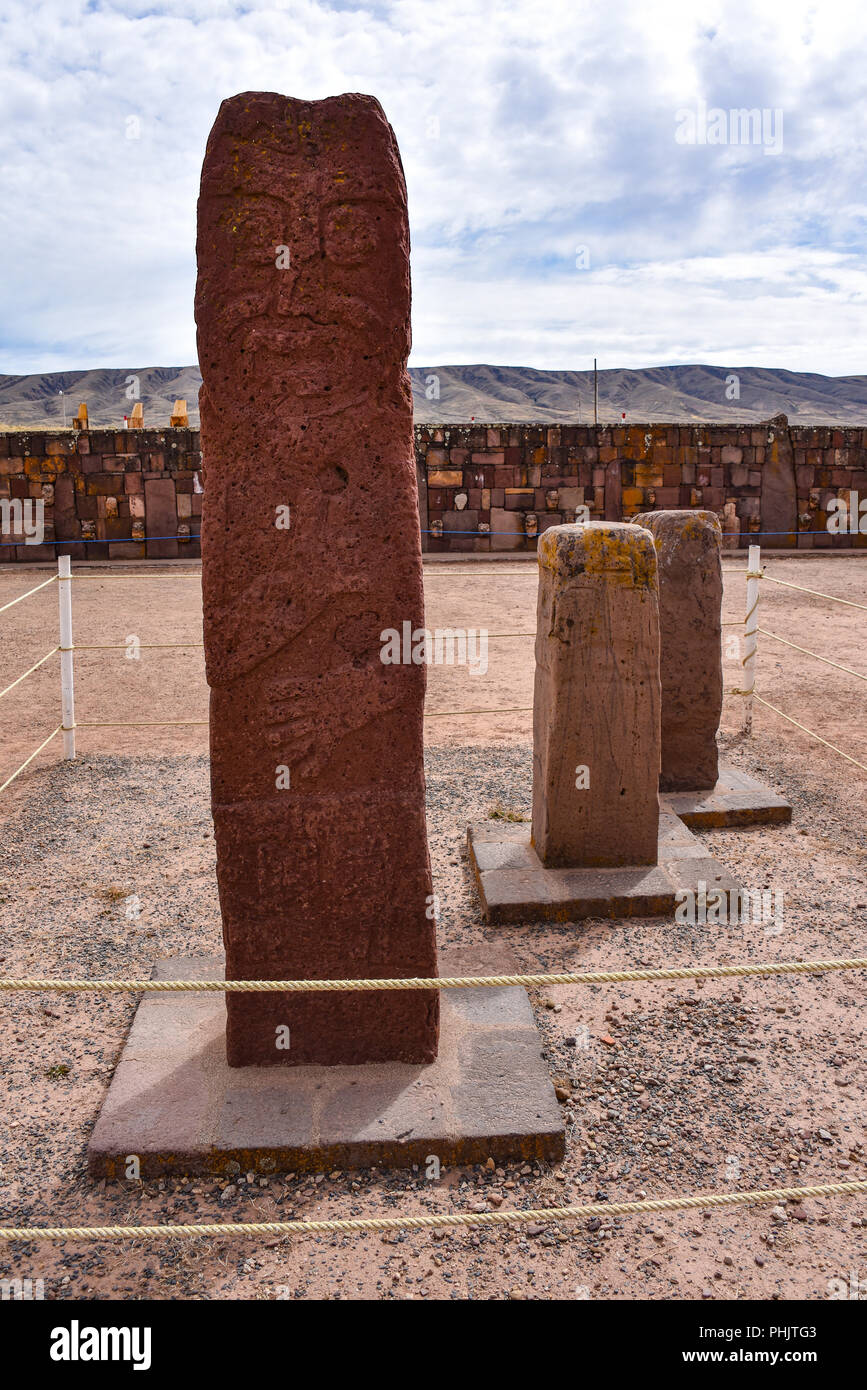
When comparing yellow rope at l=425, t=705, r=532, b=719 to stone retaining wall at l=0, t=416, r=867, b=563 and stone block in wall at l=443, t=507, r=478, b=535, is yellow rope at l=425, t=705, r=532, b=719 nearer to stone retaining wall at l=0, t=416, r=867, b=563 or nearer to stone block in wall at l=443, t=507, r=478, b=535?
stone retaining wall at l=0, t=416, r=867, b=563

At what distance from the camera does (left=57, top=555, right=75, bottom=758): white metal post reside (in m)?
5.84

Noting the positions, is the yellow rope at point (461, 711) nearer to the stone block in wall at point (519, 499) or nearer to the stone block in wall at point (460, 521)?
the stone block in wall at point (460, 521)

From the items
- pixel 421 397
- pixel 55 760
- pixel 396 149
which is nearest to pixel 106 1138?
pixel 396 149

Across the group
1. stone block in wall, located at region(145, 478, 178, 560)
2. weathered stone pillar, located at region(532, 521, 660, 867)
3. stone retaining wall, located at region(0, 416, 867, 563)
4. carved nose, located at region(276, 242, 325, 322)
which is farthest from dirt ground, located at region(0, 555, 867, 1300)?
stone retaining wall, located at region(0, 416, 867, 563)

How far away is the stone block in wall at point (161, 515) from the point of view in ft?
46.9

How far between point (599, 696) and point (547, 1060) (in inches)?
60.1

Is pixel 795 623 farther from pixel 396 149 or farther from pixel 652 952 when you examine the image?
pixel 396 149

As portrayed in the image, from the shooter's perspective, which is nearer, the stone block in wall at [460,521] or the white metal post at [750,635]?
the white metal post at [750,635]

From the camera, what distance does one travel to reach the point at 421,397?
77250mm

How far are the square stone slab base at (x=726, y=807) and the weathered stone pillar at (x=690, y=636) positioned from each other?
0.82 feet

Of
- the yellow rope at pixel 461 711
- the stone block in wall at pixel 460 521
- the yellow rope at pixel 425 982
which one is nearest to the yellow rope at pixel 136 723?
Answer: the yellow rope at pixel 461 711

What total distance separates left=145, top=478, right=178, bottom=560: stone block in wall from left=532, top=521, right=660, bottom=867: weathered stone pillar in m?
11.1

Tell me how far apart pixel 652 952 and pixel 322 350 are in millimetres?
2470

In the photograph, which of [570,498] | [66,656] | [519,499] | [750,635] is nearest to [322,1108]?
[66,656]
